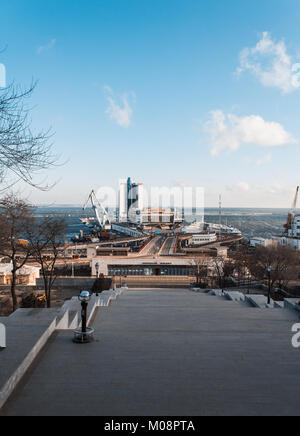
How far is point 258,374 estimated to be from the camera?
10.8 feet

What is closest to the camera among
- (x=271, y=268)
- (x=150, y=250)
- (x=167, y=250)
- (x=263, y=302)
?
(x=263, y=302)

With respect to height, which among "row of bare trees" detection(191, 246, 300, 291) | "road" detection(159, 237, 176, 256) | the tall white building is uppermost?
the tall white building

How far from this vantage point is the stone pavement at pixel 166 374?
8.68 ft

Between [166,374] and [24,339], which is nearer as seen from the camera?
[166,374]

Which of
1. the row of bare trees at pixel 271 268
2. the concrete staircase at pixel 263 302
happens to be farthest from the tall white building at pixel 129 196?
the concrete staircase at pixel 263 302

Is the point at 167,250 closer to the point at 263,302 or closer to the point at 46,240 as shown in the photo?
the point at 46,240

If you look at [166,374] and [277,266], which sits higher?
[166,374]

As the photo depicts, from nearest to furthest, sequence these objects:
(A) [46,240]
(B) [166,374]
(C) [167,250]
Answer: (B) [166,374] → (A) [46,240] → (C) [167,250]

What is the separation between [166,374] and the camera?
3.25 metres

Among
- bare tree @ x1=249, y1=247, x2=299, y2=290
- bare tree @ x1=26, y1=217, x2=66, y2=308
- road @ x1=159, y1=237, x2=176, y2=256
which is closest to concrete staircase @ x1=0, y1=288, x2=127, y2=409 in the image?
bare tree @ x1=26, y1=217, x2=66, y2=308

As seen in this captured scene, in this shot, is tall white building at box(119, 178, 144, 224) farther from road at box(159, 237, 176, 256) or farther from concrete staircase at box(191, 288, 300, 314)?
concrete staircase at box(191, 288, 300, 314)

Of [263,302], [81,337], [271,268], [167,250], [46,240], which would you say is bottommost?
[167,250]

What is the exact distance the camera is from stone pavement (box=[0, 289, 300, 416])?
8.68ft

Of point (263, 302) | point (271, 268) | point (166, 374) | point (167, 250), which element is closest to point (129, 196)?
point (167, 250)
